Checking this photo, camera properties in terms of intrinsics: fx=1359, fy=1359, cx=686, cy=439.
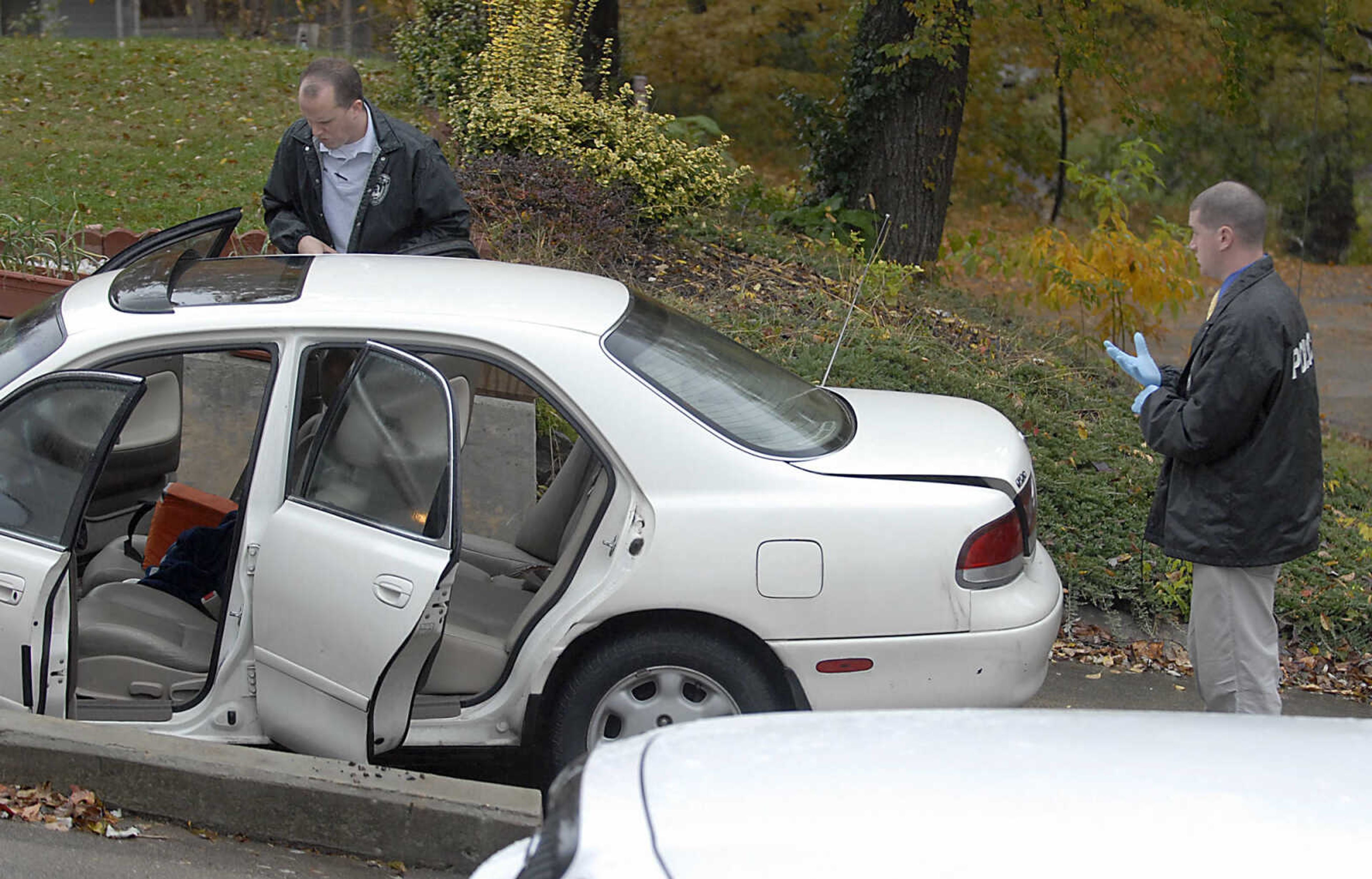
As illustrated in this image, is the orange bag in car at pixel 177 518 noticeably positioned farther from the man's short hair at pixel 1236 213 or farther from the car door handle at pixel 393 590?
the man's short hair at pixel 1236 213

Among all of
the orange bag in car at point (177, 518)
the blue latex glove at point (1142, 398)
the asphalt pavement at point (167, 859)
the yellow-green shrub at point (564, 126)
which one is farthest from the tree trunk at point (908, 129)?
the asphalt pavement at point (167, 859)

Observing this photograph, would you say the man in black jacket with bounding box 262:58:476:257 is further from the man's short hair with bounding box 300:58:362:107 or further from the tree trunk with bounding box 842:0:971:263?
the tree trunk with bounding box 842:0:971:263

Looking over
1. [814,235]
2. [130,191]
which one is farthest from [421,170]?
[130,191]

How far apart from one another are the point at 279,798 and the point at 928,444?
210 centimetres

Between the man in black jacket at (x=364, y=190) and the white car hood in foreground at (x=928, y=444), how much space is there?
1935 mm

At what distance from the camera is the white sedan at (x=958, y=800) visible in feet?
6.27

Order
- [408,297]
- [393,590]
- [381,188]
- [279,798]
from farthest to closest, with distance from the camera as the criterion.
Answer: [381,188] → [408,297] → [279,798] → [393,590]

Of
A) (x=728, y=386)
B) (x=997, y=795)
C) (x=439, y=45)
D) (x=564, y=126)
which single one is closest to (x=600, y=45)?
(x=439, y=45)

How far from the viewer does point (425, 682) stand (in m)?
3.77

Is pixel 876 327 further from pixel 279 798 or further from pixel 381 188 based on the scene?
pixel 279 798

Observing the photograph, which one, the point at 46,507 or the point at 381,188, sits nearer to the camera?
the point at 46,507

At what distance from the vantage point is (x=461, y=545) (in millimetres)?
3895

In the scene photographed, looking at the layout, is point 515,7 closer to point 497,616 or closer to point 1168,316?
point 497,616

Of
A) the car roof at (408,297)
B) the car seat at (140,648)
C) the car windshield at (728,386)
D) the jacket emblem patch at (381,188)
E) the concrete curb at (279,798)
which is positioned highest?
the jacket emblem patch at (381,188)
